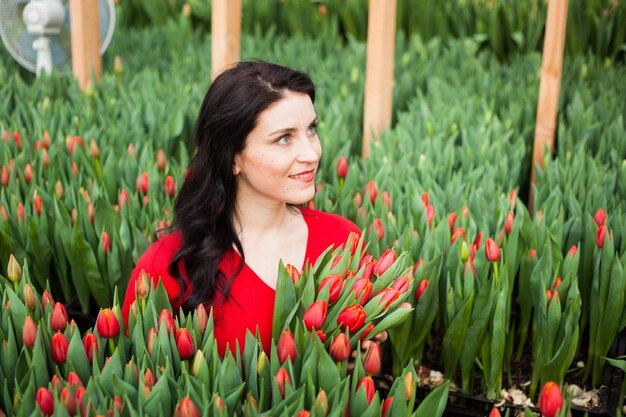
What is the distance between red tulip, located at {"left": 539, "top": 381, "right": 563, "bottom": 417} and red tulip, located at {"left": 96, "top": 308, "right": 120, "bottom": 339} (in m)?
0.76

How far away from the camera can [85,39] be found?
3771 millimetres

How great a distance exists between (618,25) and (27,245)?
3.88 meters

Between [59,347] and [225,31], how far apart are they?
189 cm

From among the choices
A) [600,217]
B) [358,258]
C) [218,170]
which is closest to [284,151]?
[218,170]

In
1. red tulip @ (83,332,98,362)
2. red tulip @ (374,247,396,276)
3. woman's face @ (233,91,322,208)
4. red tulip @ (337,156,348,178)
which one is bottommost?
red tulip @ (83,332,98,362)

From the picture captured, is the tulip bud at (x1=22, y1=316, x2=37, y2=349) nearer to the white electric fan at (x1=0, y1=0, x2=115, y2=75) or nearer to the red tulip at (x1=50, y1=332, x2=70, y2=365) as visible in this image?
the red tulip at (x1=50, y1=332, x2=70, y2=365)

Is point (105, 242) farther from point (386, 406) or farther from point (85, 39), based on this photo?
point (85, 39)

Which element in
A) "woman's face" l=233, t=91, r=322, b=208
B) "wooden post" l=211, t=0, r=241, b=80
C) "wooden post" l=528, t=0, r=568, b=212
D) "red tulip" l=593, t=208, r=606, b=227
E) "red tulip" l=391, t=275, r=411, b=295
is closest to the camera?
"red tulip" l=391, t=275, r=411, b=295

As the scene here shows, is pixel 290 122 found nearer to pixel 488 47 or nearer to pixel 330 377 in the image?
pixel 330 377

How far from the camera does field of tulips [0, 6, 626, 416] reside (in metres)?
1.37

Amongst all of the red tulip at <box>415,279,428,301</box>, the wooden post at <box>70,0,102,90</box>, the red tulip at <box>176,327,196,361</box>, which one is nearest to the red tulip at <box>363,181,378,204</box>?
the red tulip at <box>415,279,428,301</box>

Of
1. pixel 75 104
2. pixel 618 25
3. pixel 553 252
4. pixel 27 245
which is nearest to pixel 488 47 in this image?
pixel 618 25

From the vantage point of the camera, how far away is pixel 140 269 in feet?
5.77

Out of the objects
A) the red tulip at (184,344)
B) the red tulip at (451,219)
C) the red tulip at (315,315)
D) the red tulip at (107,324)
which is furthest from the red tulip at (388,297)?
the red tulip at (451,219)
